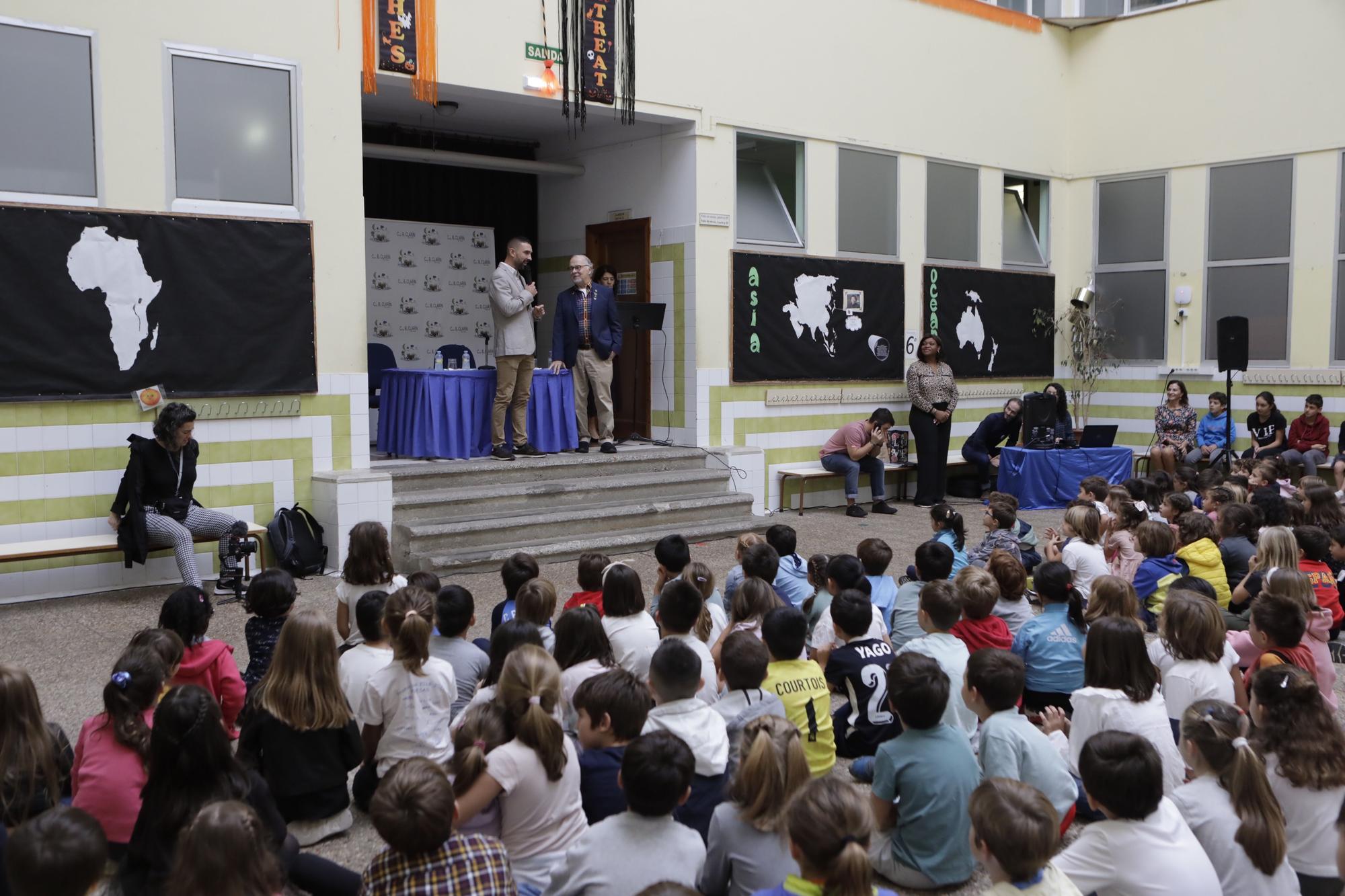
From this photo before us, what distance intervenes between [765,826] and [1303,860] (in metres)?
1.49

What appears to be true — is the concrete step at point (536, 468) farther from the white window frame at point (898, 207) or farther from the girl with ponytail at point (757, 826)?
the girl with ponytail at point (757, 826)

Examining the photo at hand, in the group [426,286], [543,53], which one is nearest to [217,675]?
[543,53]

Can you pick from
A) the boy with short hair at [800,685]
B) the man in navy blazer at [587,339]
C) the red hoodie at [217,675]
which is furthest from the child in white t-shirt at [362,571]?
the man in navy blazer at [587,339]

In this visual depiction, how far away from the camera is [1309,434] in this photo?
11.4 m

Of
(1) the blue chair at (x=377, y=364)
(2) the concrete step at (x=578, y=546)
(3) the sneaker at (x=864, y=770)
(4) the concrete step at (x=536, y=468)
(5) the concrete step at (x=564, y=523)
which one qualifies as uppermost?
(1) the blue chair at (x=377, y=364)

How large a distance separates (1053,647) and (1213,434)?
28.5 feet

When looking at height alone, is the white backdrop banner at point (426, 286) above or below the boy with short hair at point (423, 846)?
above

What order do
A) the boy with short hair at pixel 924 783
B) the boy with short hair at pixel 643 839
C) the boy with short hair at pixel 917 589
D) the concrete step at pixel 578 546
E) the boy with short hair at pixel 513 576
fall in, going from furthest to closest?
the concrete step at pixel 578 546 → the boy with short hair at pixel 917 589 → the boy with short hair at pixel 513 576 → the boy with short hair at pixel 924 783 → the boy with short hair at pixel 643 839

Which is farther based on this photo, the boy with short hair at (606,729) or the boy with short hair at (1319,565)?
the boy with short hair at (1319,565)

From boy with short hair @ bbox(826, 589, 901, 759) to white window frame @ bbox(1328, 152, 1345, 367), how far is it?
31.8 ft

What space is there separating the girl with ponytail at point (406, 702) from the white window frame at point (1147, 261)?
1126 cm

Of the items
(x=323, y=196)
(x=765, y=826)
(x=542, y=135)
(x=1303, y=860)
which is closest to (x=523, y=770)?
(x=765, y=826)

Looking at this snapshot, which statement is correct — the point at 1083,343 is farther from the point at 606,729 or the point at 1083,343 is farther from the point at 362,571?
the point at 606,729

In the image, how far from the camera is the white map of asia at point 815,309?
1109cm
